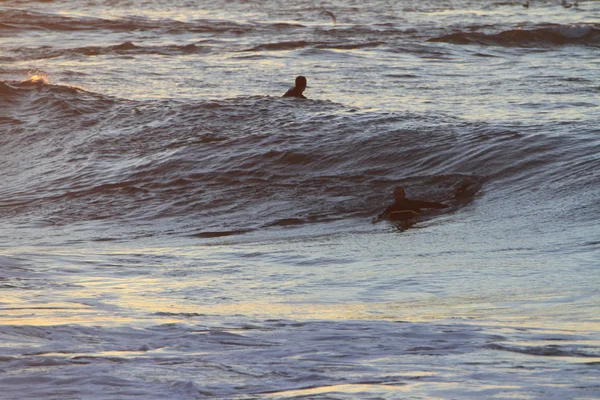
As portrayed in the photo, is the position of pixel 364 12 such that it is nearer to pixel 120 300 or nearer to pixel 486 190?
pixel 486 190

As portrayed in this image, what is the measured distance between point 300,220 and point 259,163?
3.03 meters

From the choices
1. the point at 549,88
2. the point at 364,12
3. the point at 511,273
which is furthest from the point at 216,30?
the point at 511,273

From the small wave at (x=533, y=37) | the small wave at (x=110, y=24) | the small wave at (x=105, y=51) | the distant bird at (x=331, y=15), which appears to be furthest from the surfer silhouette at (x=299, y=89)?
the distant bird at (x=331, y=15)

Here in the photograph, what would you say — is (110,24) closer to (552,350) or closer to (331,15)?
Result: (331,15)

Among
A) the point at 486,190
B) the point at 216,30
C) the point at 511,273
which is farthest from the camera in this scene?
the point at 216,30

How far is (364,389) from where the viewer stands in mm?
5512

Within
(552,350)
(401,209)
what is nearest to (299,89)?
(401,209)

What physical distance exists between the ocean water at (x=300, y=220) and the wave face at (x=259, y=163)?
0.06 meters

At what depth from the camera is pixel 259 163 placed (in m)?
16.2

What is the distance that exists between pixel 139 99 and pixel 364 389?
17.7 meters

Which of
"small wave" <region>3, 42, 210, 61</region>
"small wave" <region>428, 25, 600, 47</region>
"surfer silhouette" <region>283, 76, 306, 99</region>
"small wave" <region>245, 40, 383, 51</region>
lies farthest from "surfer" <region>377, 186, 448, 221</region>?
"small wave" <region>428, 25, 600, 47</region>

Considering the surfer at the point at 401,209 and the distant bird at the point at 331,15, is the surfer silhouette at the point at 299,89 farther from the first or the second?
the distant bird at the point at 331,15

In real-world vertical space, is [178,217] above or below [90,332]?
below

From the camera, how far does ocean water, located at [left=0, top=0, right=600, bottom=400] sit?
6031 mm
